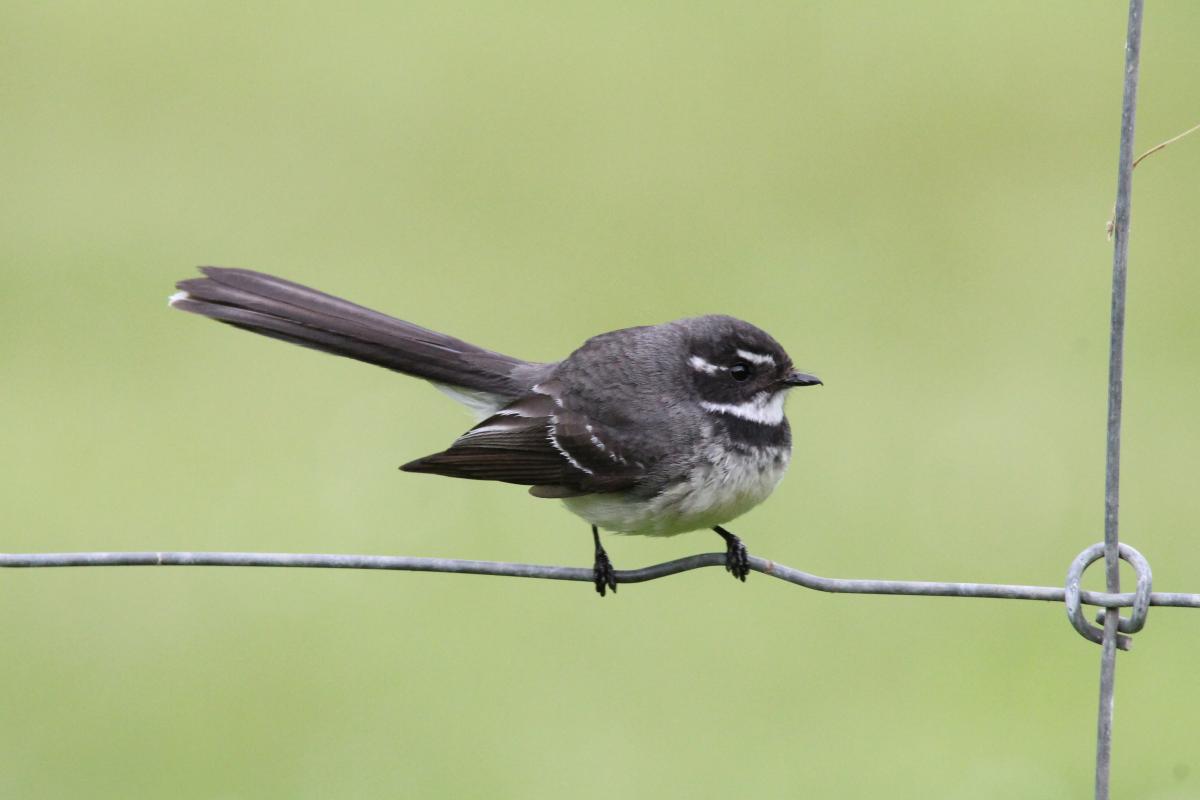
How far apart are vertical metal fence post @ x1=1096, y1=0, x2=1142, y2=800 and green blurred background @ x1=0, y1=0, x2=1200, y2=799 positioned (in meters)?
3.47

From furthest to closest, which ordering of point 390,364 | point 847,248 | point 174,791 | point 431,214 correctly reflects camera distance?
point 431,214 < point 847,248 < point 174,791 < point 390,364

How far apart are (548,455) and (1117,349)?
2595 millimetres

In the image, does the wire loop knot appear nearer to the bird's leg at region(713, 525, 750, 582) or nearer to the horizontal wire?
the horizontal wire

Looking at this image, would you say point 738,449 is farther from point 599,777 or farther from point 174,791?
point 174,791

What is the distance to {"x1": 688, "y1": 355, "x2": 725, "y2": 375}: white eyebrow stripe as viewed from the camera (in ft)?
18.6

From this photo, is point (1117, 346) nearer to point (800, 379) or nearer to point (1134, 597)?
point (1134, 597)

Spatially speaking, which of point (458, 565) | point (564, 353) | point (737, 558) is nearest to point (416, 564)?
point (458, 565)

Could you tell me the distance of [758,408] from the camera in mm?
5668

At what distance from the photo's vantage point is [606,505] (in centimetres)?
Answer: 559

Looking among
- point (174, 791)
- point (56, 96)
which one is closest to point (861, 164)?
point (56, 96)

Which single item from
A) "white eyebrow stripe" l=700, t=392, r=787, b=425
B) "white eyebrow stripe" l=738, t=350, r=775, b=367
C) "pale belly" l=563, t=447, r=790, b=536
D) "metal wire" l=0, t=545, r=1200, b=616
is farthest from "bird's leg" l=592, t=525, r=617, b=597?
"white eyebrow stripe" l=738, t=350, r=775, b=367

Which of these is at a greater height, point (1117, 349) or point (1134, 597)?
point (1117, 349)

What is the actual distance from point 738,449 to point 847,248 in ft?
20.8

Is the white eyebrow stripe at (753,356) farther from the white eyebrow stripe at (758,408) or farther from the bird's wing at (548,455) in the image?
the bird's wing at (548,455)
